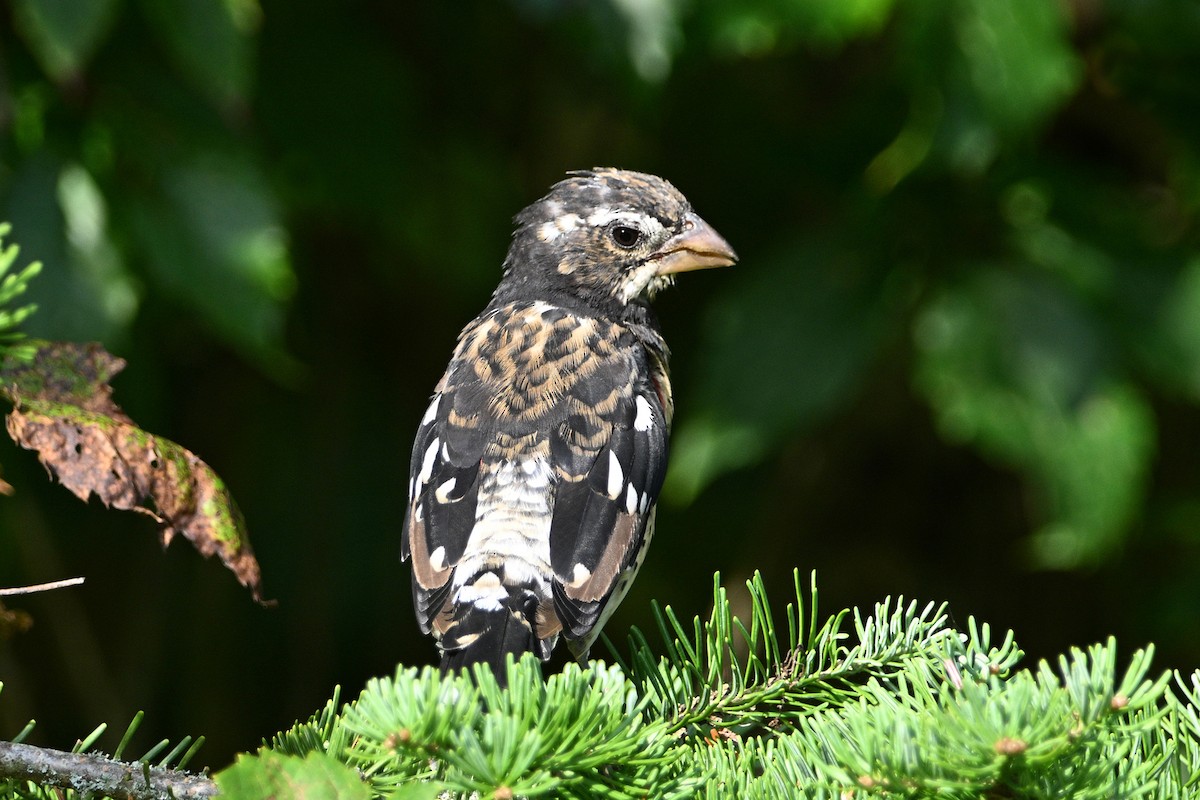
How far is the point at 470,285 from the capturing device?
18.3 feet

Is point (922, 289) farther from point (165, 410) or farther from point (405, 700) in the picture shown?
point (405, 700)

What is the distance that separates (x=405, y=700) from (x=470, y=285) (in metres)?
4.01

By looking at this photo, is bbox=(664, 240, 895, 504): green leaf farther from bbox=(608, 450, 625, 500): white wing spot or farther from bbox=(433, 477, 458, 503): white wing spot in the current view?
bbox=(433, 477, 458, 503): white wing spot

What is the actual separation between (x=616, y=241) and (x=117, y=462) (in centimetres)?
222

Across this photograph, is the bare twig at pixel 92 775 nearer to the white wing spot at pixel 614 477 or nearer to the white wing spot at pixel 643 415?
the white wing spot at pixel 614 477

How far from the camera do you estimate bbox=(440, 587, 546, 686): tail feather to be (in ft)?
8.81

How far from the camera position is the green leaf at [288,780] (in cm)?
163

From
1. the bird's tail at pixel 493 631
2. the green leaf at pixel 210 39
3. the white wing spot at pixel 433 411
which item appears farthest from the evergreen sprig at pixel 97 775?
the green leaf at pixel 210 39

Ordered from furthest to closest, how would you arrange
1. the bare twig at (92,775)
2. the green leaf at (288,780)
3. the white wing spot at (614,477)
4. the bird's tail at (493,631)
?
the white wing spot at (614,477)
the bird's tail at (493,631)
the bare twig at (92,775)
the green leaf at (288,780)

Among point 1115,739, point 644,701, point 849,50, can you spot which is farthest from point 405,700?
point 849,50

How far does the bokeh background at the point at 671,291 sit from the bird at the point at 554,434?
47cm

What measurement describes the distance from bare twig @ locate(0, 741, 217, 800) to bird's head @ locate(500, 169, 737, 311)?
2.46 metres

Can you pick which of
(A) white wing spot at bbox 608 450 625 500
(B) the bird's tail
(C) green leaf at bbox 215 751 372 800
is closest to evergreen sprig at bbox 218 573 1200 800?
(C) green leaf at bbox 215 751 372 800

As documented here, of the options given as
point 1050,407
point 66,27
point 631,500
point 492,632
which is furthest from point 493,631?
point 1050,407
